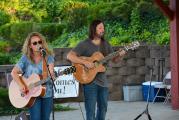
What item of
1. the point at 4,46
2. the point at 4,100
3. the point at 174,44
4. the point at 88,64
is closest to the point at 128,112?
the point at 174,44

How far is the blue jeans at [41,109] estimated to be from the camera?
6.95m

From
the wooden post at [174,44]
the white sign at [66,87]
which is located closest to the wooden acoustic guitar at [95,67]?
the wooden post at [174,44]

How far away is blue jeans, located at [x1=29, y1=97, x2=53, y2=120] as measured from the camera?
695 centimetres

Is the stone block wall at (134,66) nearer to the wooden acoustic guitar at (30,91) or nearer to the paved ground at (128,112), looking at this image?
the paved ground at (128,112)

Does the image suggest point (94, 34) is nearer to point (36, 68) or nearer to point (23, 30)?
point (36, 68)

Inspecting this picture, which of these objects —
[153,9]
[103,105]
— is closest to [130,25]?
[153,9]

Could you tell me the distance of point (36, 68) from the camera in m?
7.12

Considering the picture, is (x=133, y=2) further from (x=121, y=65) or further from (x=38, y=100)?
(x=38, y=100)

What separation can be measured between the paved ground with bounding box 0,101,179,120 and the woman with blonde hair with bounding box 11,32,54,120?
11.0 feet

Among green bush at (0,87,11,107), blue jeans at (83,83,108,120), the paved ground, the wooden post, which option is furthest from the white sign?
blue jeans at (83,83,108,120)

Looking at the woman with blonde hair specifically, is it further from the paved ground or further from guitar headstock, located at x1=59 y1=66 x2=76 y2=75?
the paved ground

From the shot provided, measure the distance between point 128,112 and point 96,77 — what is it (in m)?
3.50

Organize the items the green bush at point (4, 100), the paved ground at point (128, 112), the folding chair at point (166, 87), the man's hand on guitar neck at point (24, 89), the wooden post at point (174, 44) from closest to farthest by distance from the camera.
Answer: the man's hand on guitar neck at point (24, 89), the paved ground at point (128, 112), the wooden post at point (174, 44), the green bush at point (4, 100), the folding chair at point (166, 87)

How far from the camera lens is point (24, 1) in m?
20.0
